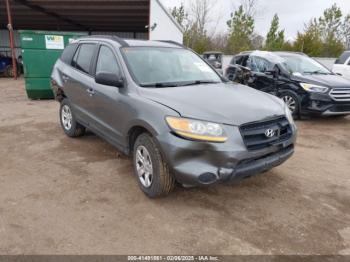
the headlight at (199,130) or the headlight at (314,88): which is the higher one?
the headlight at (199,130)

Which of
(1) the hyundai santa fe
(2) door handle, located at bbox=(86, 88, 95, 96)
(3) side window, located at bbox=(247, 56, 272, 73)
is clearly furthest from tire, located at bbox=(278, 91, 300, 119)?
(2) door handle, located at bbox=(86, 88, 95, 96)

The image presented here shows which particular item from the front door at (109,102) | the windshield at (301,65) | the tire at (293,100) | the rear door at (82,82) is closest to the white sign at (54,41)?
the rear door at (82,82)

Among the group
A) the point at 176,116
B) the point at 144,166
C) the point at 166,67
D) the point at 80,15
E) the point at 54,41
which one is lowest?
the point at 144,166

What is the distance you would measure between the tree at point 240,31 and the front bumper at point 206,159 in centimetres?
2708

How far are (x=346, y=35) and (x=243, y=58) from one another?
3331 cm

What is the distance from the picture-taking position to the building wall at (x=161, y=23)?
12453mm

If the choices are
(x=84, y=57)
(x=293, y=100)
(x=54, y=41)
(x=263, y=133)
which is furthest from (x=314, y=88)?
(x=54, y=41)

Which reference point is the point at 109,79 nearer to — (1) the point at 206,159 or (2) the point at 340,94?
(1) the point at 206,159

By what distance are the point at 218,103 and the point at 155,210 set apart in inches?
52.0

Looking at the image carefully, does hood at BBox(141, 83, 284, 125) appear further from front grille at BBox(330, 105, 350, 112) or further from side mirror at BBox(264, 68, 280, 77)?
side mirror at BBox(264, 68, 280, 77)

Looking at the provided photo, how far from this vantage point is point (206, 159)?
2877 millimetres

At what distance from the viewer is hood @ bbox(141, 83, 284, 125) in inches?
116

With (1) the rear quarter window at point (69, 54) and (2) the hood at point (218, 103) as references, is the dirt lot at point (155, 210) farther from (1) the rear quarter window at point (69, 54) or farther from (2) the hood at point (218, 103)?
(1) the rear quarter window at point (69, 54)

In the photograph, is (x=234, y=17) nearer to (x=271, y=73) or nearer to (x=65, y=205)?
(x=271, y=73)
